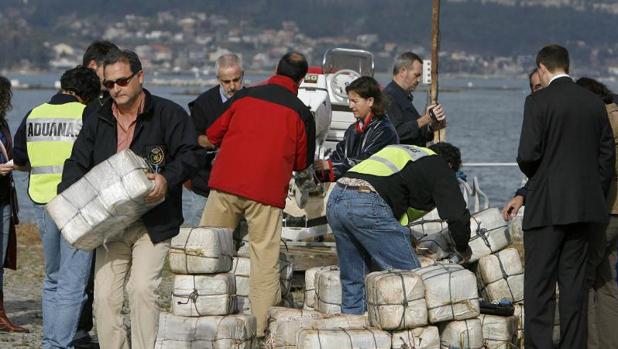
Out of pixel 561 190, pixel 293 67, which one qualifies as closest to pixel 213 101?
pixel 293 67

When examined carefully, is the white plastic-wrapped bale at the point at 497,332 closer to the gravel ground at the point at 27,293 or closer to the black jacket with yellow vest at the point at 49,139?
the gravel ground at the point at 27,293

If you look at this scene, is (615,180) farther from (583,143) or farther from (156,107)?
(156,107)

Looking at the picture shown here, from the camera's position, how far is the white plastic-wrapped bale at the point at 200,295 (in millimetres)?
8977

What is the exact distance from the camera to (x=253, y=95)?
9570mm

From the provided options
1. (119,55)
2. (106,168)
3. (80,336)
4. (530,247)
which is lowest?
(80,336)

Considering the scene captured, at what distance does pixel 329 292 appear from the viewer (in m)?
9.57

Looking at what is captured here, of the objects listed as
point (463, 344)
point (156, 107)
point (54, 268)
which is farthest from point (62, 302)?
point (463, 344)

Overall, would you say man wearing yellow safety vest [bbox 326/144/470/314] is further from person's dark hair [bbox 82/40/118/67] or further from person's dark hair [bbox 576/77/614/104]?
person's dark hair [bbox 82/40/118/67]

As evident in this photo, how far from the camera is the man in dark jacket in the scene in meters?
11.3

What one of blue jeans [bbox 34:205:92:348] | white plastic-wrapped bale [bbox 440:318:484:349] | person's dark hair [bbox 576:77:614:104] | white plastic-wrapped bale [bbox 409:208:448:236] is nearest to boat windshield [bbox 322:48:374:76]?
white plastic-wrapped bale [bbox 409:208:448:236]

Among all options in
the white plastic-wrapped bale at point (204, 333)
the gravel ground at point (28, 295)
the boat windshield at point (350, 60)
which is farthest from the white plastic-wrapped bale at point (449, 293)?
the boat windshield at point (350, 60)

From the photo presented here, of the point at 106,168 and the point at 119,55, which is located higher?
the point at 119,55

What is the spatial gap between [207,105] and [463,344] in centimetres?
326

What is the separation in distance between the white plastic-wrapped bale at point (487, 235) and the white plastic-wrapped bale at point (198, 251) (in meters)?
1.70
